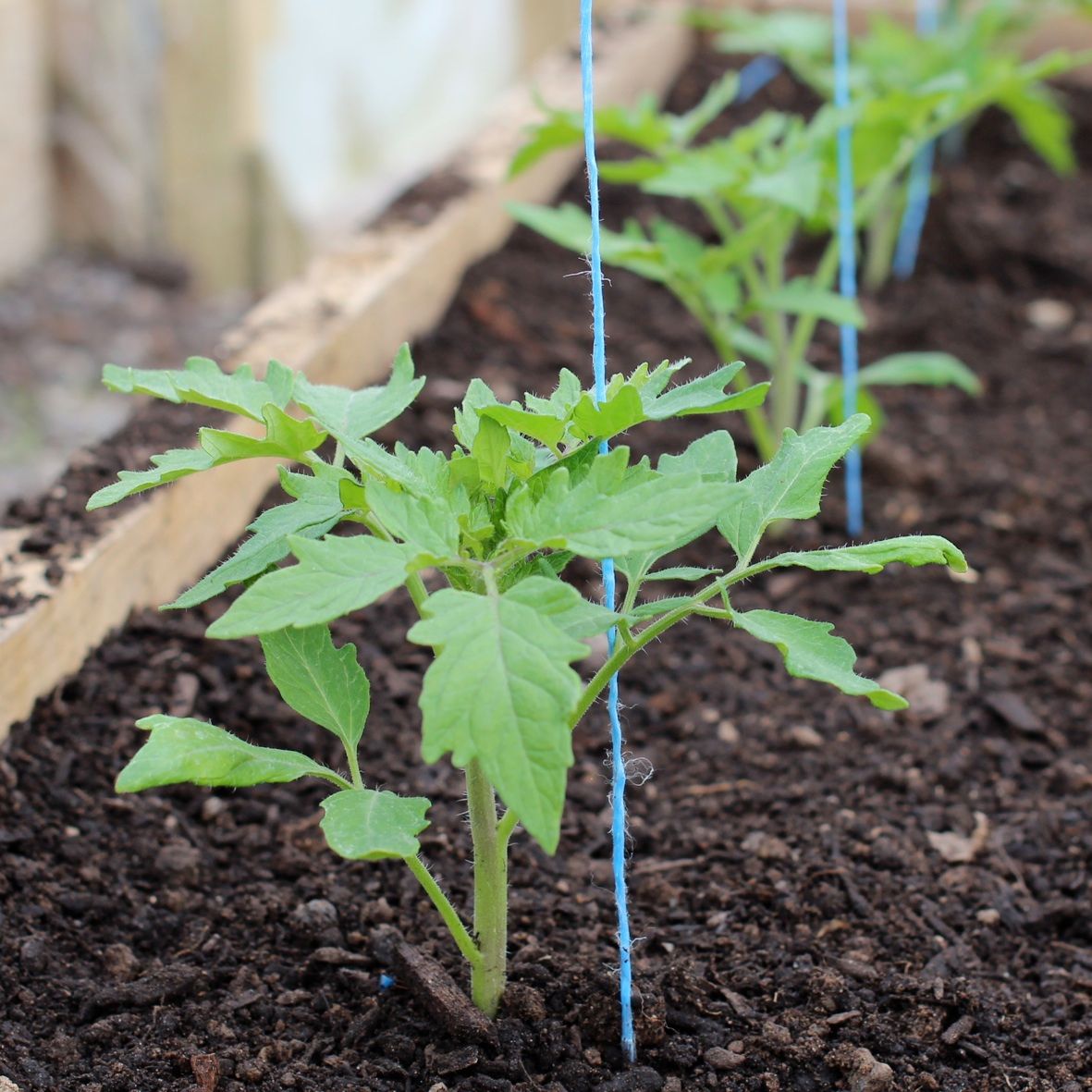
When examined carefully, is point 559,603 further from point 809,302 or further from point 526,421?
point 809,302

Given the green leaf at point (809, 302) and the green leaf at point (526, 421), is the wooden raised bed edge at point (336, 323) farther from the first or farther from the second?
the green leaf at point (526, 421)

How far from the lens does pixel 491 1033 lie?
144 centimetres

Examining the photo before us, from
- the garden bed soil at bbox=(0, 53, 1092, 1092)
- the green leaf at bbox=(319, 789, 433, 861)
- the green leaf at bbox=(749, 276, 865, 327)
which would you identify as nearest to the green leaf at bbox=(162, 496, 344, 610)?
the green leaf at bbox=(319, 789, 433, 861)

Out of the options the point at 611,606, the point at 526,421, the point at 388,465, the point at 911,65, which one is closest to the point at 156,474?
the point at 388,465

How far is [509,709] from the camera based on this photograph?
1.07m

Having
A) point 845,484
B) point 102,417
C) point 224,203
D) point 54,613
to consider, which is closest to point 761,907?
point 54,613

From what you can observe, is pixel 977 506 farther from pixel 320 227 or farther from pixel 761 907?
pixel 320 227

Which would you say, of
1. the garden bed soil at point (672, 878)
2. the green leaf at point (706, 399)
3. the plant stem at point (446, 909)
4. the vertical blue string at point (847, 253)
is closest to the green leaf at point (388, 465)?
the green leaf at point (706, 399)

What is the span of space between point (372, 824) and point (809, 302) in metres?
1.44

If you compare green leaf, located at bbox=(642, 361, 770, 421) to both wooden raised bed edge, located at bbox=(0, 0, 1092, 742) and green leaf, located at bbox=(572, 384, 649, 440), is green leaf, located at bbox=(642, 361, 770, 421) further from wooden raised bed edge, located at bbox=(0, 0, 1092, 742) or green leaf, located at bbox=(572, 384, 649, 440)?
wooden raised bed edge, located at bbox=(0, 0, 1092, 742)

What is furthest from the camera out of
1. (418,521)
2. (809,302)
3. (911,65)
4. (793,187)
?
(911,65)

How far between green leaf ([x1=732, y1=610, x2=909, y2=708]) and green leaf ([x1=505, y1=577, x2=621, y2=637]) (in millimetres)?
124

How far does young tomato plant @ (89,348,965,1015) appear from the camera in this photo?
3.53 ft

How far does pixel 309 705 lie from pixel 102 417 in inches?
106
